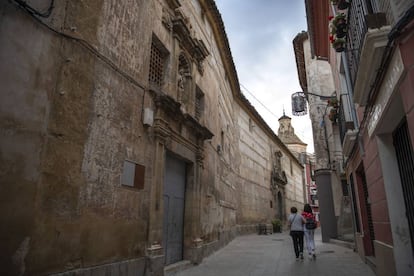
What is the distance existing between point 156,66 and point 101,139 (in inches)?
106

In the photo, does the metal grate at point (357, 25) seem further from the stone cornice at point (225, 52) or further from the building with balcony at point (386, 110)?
the stone cornice at point (225, 52)

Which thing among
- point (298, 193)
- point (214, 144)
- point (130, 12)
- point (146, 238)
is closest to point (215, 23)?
point (214, 144)

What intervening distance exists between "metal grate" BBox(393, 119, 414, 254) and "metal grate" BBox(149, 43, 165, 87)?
4.35 m

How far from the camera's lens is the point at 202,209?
7660mm

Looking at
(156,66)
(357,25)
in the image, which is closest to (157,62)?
(156,66)

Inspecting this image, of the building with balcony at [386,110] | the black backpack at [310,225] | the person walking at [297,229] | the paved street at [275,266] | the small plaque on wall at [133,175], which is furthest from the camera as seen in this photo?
the black backpack at [310,225]

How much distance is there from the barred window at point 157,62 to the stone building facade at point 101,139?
1.0 inches

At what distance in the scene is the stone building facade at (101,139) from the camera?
9.87 ft

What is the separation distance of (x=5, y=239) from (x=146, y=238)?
2.52 m

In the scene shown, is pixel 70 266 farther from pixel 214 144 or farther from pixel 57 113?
pixel 214 144

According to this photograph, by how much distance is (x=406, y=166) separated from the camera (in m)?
3.57

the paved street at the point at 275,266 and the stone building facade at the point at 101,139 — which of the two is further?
the paved street at the point at 275,266

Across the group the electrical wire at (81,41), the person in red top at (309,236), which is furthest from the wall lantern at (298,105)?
the electrical wire at (81,41)

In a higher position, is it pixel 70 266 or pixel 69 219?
pixel 69 219
